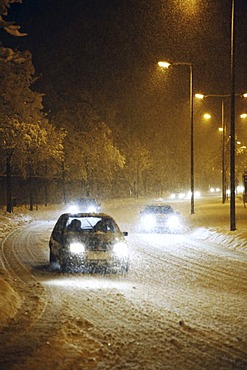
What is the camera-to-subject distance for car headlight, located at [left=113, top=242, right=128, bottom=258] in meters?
14.8

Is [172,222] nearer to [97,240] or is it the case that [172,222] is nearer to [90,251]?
[97,240]

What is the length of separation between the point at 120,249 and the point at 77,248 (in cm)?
109

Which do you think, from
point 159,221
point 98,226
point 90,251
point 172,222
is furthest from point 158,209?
point 90,251

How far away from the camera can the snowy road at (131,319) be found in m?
7.06

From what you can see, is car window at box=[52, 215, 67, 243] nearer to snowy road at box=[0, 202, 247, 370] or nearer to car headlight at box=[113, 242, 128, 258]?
snowy road at box=[0, 202, 247, 370]

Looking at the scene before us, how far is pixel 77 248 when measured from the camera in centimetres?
1466

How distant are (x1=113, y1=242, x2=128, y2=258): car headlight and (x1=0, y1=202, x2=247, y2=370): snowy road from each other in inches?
23.8

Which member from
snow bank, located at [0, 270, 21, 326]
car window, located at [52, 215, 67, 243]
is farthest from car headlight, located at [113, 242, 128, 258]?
snow bank, located at [0, 270, 21, 326]

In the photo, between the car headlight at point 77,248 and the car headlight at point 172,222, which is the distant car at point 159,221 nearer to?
the car headlight at point 172,222

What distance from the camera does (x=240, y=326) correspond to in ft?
29.0

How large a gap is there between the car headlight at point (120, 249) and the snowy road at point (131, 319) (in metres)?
0.60

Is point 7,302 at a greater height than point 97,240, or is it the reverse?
point 97,240

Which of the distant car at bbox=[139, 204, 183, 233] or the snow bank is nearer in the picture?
the snow bank

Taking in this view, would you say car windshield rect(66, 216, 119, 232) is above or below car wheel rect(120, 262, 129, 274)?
above
